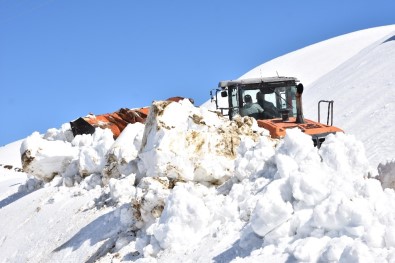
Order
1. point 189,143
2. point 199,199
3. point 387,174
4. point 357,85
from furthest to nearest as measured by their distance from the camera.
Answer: point 357,85 < point 189,143 < point 199,199 < point 387,174

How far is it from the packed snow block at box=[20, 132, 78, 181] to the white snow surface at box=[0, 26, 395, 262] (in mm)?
19

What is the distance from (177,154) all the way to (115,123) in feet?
21.4

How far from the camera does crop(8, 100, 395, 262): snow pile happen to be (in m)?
4.11

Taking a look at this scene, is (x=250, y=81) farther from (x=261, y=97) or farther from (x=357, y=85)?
(x=357, y=85)

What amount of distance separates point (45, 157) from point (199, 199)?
18.0 ft

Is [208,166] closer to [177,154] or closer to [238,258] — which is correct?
[177,154]

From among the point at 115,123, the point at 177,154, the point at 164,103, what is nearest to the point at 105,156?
the point at 164,103

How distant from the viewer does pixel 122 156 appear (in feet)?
27.3

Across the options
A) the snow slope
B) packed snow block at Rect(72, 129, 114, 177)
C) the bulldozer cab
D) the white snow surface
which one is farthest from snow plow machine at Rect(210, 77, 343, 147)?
packed snow block at Rect(72, 129, 114, 177)

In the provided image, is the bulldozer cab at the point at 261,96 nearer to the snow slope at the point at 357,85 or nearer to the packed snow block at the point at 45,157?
the snow slope at the point at 357,85

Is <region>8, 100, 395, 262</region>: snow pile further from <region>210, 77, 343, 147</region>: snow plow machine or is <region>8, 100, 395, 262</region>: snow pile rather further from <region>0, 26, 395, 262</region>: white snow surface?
<region>210, 77, 343, 147</region>: snow plow machine

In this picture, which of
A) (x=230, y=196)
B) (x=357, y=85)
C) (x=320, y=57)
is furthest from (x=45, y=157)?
(x=320, y=57)

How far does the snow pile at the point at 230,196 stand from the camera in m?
4.11

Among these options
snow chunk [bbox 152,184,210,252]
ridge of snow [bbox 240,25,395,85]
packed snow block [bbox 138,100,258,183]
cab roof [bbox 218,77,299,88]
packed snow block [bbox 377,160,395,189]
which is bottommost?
snow chunk [bbox 152,184,210,252]
